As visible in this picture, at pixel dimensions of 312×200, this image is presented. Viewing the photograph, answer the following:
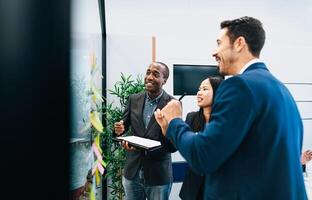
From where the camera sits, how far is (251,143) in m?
0.92

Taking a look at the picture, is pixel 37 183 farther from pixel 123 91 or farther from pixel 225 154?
pixel 123 91

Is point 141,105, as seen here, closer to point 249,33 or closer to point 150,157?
point 150,157

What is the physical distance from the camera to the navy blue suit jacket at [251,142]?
0.88m

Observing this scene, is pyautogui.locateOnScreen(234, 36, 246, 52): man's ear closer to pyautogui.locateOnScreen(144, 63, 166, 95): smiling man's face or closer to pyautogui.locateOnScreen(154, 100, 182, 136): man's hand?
pyautogui.locateOnScreen(154, 100, 182, 136): man's hand

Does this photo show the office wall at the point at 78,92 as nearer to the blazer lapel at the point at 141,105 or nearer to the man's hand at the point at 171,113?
the man's hand at the point at 171,113

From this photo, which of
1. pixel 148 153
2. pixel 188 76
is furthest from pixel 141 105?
pixel 188 76

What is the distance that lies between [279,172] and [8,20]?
87 centimetres

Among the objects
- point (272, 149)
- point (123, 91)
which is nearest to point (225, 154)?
point (272, 149)

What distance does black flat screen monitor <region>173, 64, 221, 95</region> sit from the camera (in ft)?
11.8

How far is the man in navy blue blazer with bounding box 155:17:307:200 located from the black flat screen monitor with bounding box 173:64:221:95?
2.62 meters

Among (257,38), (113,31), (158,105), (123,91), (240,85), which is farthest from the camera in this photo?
(113,31)

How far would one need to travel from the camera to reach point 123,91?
307cm

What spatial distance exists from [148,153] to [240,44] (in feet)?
3.99

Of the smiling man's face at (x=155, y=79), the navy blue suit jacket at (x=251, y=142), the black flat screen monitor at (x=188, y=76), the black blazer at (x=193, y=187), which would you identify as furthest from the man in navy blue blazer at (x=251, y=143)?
the black flat screen monitor at (x=188, y=76)
